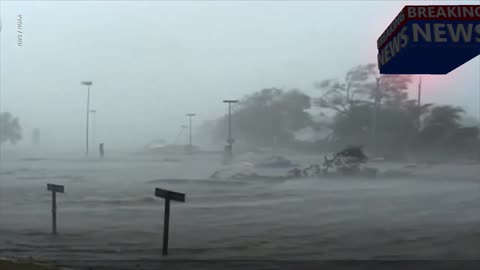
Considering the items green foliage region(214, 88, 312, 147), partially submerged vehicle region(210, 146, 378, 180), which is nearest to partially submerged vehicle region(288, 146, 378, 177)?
partially submerged vehicle region(210, 146, 378, 180)

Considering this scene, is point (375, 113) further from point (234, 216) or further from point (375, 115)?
point (234, 216)

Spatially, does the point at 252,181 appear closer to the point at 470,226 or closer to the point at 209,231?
the point at 209,231

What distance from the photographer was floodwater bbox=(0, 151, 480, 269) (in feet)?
29.9

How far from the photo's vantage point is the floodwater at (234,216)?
→ 359 inches

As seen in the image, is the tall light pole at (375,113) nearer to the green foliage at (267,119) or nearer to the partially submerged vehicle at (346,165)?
the partially submerged vehicle at (346,165)

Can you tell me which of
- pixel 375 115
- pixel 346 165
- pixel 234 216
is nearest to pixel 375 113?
pixel 375 115

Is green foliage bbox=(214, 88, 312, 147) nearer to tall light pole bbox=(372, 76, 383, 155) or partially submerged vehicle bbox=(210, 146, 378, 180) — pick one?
partially submerged vehicle bbox=(210, 146, 378, 180)

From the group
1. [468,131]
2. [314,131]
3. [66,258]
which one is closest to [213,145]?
[314,131]

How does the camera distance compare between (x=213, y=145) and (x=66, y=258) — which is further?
(x=213, y=145)

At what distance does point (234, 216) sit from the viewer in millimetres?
13305

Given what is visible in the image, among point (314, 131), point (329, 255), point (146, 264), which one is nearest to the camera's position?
point (146, 264)

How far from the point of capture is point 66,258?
27.6 feet

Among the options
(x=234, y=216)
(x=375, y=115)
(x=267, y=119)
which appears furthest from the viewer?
(x=267, y=119)

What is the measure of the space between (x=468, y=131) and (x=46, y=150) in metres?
21.6
